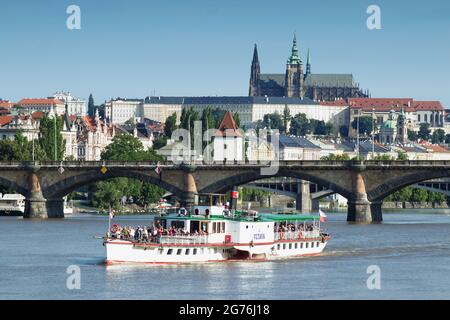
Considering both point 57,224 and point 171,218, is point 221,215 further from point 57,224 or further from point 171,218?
point 57,224

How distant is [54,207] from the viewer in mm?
138000

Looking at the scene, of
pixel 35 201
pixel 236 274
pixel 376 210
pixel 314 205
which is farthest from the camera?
pixel 314 205

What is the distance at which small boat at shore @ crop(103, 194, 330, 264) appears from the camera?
7775cm

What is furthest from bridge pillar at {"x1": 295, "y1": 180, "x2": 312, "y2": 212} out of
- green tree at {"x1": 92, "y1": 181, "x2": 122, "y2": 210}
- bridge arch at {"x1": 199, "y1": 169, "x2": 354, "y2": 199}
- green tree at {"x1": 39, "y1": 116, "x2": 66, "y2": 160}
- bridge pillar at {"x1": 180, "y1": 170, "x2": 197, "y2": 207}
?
bridge pillar at {"x1": 180, "y1": 170, "x2": 197, "y2": 207}

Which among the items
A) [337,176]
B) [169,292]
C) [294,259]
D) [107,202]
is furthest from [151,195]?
[169,292]

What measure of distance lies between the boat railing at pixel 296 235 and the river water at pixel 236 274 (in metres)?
1.30

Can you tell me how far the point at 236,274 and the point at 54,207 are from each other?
214 ft

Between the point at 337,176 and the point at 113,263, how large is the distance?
57.4 m

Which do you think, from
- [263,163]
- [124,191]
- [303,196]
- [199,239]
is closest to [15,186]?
[263,163]

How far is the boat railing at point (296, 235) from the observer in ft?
284

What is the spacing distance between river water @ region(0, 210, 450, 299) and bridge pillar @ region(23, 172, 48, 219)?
112 ft

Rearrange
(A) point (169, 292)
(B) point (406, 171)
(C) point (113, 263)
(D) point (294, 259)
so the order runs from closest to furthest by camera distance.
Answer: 1. (A) point (169, 292)
2. (C) point (113, 263)
3. (D) point (294, 259)
4. (B) point (406, 171)

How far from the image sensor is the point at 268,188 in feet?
586

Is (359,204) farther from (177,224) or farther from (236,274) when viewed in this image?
(236,274)
